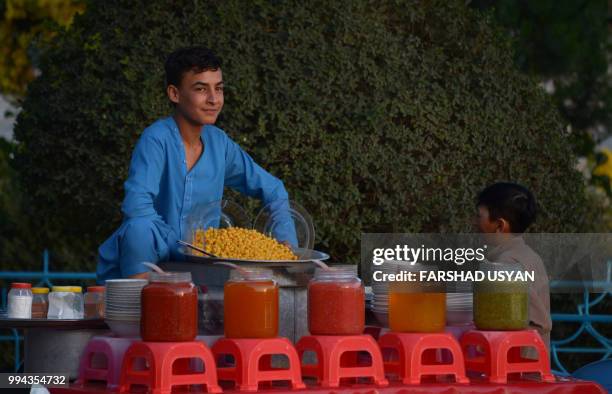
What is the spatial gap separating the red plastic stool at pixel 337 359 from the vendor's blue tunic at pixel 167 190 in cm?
86

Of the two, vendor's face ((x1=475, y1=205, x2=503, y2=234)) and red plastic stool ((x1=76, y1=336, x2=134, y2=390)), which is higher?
vendor's face ((x1=475, y1=205, x2=503, y2=234))

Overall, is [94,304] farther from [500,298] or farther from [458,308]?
[500,298]

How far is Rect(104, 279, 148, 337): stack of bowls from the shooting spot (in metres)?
4.18

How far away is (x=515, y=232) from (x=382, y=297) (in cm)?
87

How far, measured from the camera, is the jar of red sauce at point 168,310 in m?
3.95

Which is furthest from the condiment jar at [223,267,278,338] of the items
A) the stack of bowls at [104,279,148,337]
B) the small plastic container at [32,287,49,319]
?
the small plastic container at [32,287,49,319]

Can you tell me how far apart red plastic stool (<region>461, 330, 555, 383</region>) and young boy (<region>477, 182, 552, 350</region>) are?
48cm

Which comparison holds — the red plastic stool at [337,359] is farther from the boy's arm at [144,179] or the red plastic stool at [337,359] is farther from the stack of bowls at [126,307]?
the boy's arm at [144,179]

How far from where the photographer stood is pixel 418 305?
14.1 feet

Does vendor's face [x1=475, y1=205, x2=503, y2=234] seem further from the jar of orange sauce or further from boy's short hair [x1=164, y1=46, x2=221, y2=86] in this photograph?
boy's short hair [x1=164, y1=46, x2=221, y2=86]

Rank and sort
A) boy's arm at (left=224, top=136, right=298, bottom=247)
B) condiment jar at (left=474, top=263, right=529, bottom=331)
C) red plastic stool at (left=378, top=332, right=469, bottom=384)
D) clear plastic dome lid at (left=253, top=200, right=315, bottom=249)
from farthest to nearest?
boy's arm at (left=224, top=136, right=298, bottom=247) < clear plastic dome lid at (left=253, top=200, right=315, bottom=249) < condiment jar at (left=474, top=263, right=529, bottom=331) < red plastic stool at (left=378, top=332, right=469, bottom=384)

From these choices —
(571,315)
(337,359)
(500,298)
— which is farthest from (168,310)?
(571,315)

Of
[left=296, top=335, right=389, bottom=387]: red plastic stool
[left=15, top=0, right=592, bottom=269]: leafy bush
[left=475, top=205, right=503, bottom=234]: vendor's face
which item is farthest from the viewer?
[left=15, top=0, right=592, bottom=269]: leafy bush

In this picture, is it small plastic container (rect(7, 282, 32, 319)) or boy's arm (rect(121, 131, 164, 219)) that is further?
boy's arm (rect(121, 131, 164, 219))
